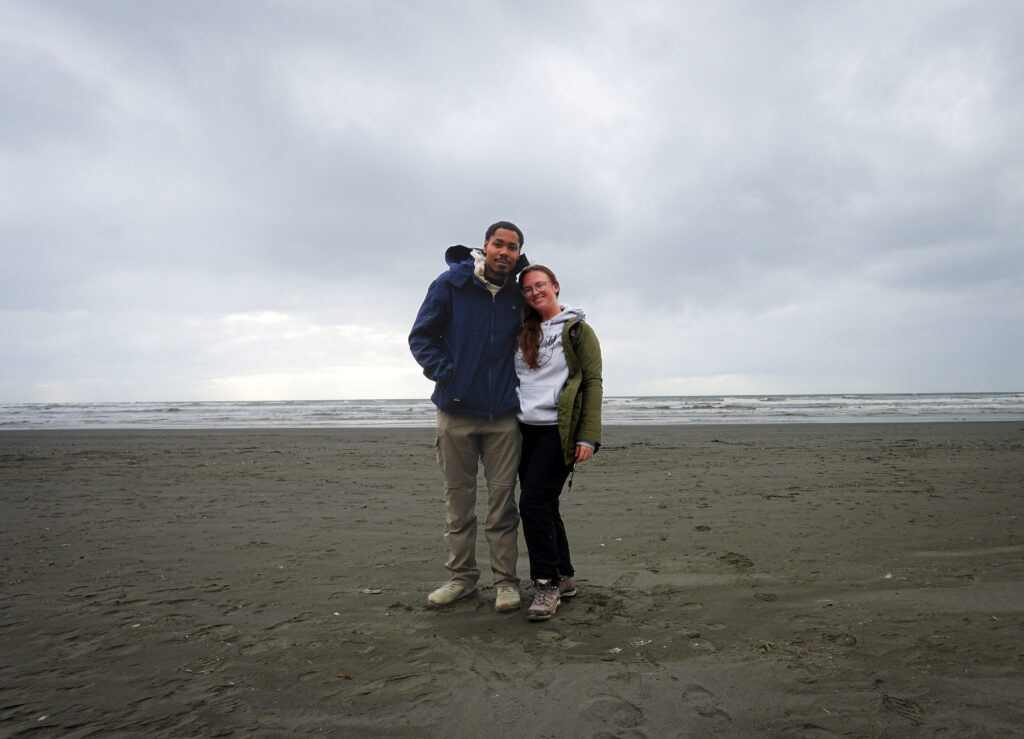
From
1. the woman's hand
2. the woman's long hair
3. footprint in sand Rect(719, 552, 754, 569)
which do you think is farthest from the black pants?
footprint in sand Rect(719, 552, 754, 569)

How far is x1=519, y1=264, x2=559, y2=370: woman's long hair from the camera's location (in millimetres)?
3383

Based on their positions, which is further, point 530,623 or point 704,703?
point 530,623

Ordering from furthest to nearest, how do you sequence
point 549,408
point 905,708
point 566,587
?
point 566,587 < point 549,408 < point 905,708

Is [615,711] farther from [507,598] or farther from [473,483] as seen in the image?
[473,483]

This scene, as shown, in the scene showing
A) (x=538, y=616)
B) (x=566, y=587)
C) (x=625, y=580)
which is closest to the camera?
(x=538, y=616)

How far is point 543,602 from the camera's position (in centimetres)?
325

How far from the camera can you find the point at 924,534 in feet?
15.8

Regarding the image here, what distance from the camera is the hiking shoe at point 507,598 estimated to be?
3.34 m

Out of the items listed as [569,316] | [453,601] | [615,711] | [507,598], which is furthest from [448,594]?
[569,316]

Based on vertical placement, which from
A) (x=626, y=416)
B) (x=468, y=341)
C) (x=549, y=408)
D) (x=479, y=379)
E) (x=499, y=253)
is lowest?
(x=626, y=416)

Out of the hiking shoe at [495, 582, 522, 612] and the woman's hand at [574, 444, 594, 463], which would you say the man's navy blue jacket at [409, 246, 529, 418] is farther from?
the hiking shoe at [495, 582, 522, 612]

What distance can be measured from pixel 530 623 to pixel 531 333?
162 centimetres

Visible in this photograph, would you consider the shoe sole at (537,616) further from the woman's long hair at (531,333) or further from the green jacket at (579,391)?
the woman's long hair at (531,333)

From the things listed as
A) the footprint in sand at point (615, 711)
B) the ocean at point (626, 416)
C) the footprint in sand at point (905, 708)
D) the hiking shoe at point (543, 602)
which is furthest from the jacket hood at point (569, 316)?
the ocean at point (626, 416)
